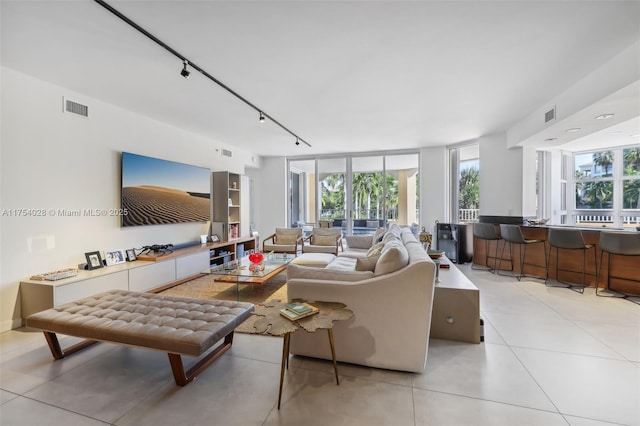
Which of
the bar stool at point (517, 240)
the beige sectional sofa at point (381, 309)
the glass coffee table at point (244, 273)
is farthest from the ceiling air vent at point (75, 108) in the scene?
the bar stool at point (517, 240)

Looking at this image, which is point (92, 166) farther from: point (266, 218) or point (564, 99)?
point (564, 99)

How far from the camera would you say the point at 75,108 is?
10.7ft

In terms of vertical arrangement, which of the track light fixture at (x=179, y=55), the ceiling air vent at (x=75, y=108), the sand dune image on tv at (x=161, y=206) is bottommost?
the sand dune image on tv at (x=161, y=206)

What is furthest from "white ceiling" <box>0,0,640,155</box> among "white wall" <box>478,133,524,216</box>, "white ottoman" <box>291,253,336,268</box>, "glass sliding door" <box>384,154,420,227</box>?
"glass sliding door" <box>384,154,420,227</box>

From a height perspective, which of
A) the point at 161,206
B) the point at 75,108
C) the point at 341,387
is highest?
the point at 75,108

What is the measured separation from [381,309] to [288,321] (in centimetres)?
72

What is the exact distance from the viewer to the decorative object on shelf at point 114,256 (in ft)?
11.6

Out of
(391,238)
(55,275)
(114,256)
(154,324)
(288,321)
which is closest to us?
(288,321)

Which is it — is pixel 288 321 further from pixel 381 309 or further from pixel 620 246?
pixel 620 246

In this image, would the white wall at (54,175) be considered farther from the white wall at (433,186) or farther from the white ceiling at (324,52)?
the white wall at (433,186)

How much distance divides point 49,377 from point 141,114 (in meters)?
3.51

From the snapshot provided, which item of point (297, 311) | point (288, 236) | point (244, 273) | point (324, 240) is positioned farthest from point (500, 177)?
point (297, 311)

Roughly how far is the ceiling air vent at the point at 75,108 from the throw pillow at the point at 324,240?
428 centimetres

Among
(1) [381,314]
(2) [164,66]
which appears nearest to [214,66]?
(2) [164,66]
